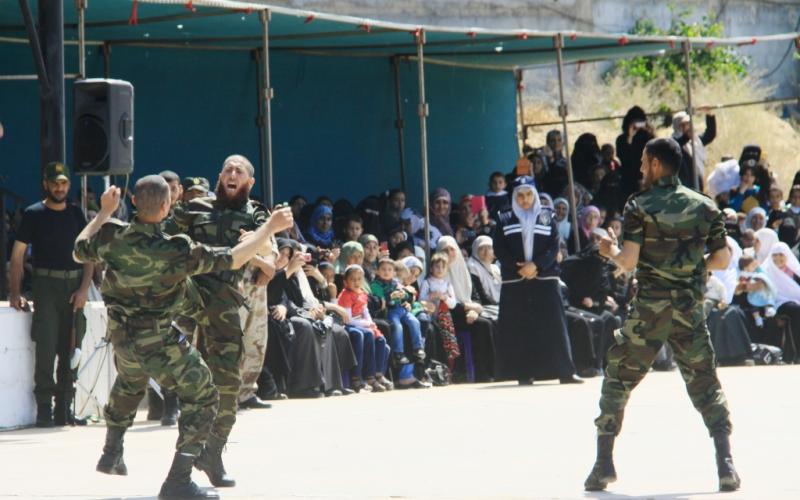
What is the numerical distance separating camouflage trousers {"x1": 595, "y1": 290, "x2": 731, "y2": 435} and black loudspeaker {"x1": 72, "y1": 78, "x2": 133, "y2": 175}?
524 centimetres

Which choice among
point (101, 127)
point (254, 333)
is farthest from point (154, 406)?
point (101, 127)

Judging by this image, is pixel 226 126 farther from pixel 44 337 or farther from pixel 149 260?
pixel 149 260

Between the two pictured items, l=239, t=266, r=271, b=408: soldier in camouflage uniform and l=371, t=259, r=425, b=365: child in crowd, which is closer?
l=239, t=266, r=271, b=408: soldier in camouflage uniform

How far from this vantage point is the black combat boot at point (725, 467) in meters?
8.27

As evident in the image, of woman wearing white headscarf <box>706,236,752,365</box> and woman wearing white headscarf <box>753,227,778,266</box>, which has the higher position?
woman wearing white headscarf <box>753,227,778,266</box>

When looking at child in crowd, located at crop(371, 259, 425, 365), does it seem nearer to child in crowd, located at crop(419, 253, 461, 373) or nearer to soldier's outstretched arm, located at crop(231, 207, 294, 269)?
child in crowd, located at crop(419, 253, 461, 373)

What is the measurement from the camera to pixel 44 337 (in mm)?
12469

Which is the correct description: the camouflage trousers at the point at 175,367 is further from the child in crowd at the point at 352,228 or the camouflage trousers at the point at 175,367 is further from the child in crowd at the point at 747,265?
the child in crowd at the point at 747,265

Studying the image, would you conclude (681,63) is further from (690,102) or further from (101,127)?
(101,127)

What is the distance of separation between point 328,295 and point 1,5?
13.3 ft

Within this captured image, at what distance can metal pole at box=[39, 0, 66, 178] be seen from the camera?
1291 centimetres

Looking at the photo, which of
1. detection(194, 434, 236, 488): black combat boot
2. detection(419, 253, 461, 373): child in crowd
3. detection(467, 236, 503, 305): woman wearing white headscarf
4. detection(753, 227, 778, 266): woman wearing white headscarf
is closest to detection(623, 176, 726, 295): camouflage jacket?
detection(194, 434, 236, 488): black combat boot

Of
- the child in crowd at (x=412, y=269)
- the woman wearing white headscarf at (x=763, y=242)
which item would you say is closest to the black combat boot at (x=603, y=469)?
the child in crowd at (x=412, y=269)

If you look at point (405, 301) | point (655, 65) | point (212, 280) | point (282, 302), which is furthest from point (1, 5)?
point (655, 65)
